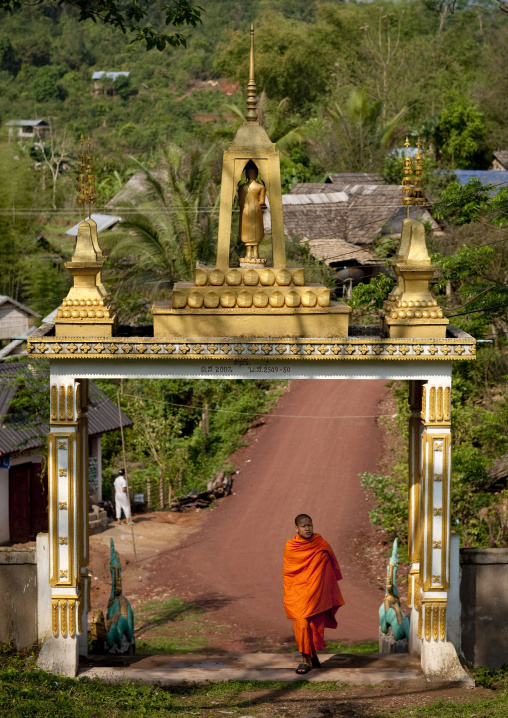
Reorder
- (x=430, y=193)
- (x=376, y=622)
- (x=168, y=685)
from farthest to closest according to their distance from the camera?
(x=430, y=193), (x=376, y=622), (x=168, y=685)

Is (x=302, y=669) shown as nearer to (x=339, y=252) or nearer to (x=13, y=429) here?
(x=13, y=429)

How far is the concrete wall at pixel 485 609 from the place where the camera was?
10336mm

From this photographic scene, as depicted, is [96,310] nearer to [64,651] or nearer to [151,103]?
[64,651]

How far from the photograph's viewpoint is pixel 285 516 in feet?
64.7

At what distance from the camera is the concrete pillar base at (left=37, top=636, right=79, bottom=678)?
9.79 meters

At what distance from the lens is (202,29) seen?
279ft

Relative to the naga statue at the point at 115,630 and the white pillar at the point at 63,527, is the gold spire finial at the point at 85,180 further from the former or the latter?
the naga statue at the point at 115,630

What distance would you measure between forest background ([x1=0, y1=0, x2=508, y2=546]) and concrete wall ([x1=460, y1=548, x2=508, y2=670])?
4.77 meters

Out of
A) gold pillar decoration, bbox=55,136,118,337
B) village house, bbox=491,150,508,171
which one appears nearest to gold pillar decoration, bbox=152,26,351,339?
gold pillar decoration, bbox=55,136,118,337

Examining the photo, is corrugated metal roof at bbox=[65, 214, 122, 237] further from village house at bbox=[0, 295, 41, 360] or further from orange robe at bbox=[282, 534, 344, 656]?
orange robe at bbox=[282, 534, 344, 656]

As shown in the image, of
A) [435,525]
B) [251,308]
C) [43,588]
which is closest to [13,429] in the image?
[43,588]

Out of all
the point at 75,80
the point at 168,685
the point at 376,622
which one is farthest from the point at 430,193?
the point at 75,80

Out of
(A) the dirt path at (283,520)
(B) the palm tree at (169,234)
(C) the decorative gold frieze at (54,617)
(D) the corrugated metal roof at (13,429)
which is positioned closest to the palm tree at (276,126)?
(B) the palm tree at (169,234)

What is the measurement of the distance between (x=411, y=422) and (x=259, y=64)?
4390 cm
